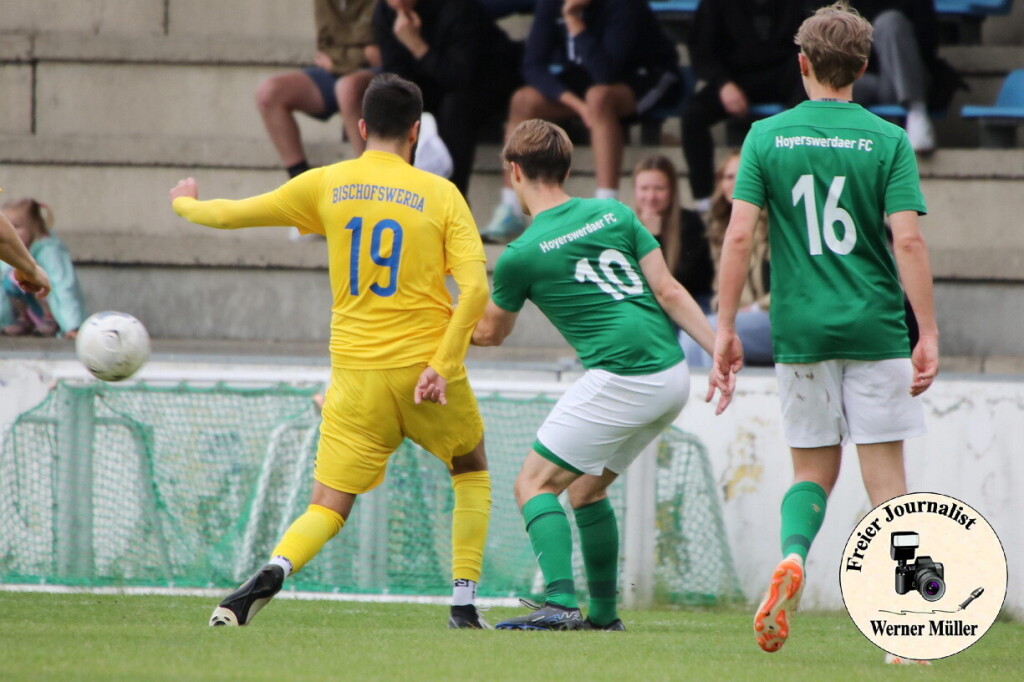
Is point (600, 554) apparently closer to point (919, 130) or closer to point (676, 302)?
point (676, 302)

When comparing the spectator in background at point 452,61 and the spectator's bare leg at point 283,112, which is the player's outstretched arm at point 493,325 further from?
the spectator's bare leg at point 283,112

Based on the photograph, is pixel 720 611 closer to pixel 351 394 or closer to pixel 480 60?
pixel 351 394

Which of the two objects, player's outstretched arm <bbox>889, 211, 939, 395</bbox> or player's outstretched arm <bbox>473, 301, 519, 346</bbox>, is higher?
player's outstretched arm <bbox>889, 211, 939, 395</bbox>

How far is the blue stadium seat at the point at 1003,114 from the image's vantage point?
9852mm

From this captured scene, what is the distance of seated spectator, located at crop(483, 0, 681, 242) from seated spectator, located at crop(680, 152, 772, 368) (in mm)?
1128

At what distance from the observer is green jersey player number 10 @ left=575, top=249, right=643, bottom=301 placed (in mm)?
5422

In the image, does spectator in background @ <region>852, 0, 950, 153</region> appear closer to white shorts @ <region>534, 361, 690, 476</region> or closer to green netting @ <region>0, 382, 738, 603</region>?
green netting @ <region>0, 382, 738, 603</region>

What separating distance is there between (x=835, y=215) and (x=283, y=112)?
19.6ft

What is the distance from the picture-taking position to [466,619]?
5629 mm

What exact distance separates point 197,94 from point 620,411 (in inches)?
271

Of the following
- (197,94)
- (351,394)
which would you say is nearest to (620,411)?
(351,394)

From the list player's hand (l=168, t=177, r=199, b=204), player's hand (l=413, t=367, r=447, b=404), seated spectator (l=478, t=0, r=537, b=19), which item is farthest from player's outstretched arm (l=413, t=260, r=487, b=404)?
seated spectator (l=478, t=0, r=537, b=19)

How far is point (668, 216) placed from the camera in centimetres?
862

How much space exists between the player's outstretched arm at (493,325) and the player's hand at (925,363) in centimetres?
159
